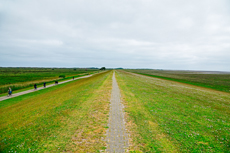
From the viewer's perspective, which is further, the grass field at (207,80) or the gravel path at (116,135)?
the grass field at (207,80)

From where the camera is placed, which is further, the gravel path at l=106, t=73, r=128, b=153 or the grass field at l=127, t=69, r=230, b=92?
the grass field at l=127, t=69, r=230, b=92

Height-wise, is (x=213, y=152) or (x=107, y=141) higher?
(x=107, y=141)

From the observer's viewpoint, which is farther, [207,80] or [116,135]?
[207,80]

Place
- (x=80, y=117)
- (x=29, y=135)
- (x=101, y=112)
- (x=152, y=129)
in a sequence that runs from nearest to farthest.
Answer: (x=29, y=135)
(x=152, y=129)
(x=80, y=117)
(x=101, y=112)

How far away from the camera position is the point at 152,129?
9055 millimetres

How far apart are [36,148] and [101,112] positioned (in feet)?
20.1

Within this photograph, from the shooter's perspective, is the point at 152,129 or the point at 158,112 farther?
the point at 158,112

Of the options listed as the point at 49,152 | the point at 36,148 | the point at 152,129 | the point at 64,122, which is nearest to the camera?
the point at 49,152

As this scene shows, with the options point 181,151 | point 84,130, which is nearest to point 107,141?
point 84,130

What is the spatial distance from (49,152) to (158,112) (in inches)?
448

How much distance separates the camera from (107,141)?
23.6 ft

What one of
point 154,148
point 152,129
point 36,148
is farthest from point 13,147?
point 152,129

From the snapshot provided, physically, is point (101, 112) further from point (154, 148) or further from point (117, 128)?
point (154, 148)

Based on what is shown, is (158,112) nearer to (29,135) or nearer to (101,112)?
(101,112)
